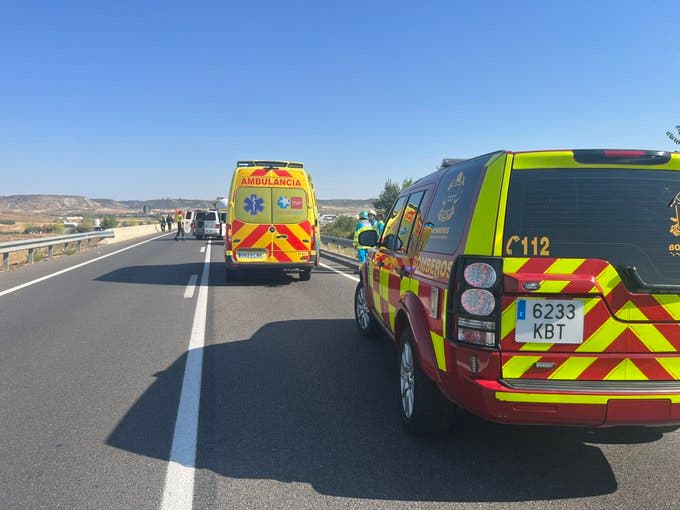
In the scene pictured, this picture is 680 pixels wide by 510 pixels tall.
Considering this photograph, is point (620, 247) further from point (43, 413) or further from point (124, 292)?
point (124, 292)

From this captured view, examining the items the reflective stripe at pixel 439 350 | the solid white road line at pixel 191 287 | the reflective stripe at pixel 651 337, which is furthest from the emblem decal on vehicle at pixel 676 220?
the solid white road line at pixel 191 287

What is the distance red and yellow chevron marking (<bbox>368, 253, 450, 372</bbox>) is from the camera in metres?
3.39

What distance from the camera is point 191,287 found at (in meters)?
12.3

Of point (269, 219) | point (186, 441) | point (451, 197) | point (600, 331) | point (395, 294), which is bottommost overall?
point (186, 441)

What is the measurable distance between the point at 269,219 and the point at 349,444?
8924mm

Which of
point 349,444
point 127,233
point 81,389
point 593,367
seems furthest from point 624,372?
point 127,233

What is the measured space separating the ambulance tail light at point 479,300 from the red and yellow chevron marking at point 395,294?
7.9 inches

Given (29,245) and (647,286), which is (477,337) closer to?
(647,286)

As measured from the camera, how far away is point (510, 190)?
320 cm

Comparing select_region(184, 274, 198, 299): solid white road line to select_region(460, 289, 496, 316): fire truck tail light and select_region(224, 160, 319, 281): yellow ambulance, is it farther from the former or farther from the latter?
select_region(460, 289, 496, 316): fire truck tail light

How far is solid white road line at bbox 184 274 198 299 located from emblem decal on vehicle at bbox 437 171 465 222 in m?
7.81

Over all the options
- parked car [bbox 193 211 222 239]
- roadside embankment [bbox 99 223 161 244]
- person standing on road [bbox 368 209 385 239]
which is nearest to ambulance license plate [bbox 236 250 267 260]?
person standing on road [bbox 368 209 385 239]

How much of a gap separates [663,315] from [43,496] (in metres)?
3.57

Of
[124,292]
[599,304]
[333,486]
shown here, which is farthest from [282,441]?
[124,292]
